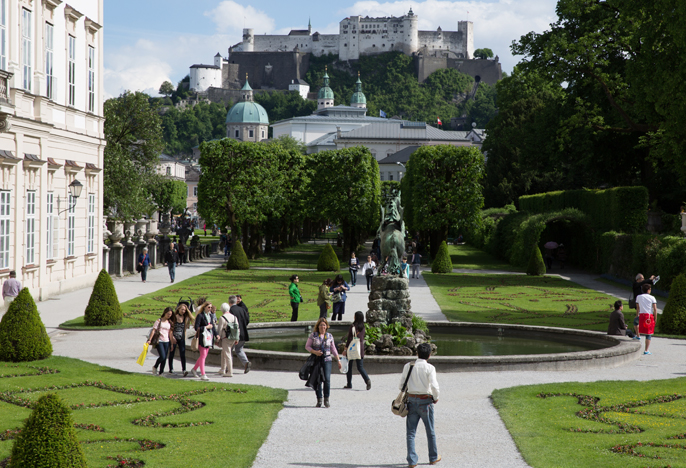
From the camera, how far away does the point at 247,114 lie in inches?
6816

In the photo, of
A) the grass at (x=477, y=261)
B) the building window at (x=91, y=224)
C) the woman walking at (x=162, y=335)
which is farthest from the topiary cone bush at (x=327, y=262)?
the woman walking at (x=162, y=335)

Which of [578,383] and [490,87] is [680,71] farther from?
[490,87]

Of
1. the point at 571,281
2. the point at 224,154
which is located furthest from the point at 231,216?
the point at 571,281

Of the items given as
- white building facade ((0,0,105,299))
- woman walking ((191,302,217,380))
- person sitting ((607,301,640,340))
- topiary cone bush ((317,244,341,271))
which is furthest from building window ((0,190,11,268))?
topiary cone bush ((317,244,341,271))

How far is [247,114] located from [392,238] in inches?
6299

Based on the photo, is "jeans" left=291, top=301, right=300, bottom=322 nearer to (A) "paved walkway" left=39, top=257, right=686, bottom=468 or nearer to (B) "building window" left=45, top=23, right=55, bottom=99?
(A) "paved walkway" left=39, top=257, right=686, bottom=468

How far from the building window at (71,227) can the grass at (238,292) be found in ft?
10.4

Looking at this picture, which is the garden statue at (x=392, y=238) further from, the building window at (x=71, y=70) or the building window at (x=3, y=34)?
the building window at (x=71, y=70)

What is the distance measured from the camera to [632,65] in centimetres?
2748

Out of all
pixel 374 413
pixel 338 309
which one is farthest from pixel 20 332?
pixel 338 309

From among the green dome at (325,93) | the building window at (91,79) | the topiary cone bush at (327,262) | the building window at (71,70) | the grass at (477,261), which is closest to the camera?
the building window at (71,70)

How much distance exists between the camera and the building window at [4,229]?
69.0 ft

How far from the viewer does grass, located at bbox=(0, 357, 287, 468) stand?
8570 mm

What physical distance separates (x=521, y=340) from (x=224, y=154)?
31.6m
